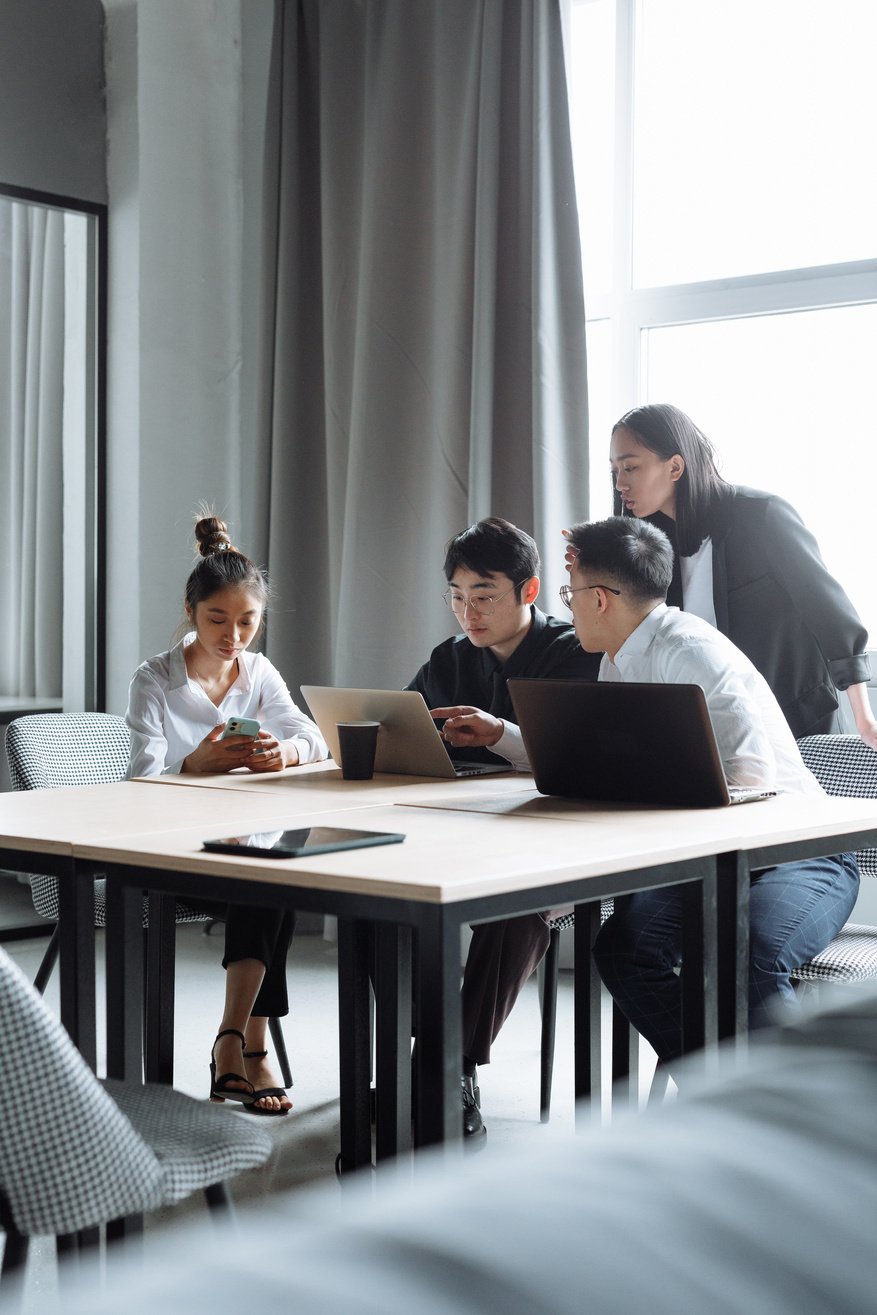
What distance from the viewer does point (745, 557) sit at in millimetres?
2768

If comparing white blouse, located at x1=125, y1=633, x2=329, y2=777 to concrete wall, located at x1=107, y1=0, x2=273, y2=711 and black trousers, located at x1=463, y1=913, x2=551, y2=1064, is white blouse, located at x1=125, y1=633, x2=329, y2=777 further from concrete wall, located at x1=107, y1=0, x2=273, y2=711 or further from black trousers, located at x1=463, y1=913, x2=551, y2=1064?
concrete wall, located at x1=107, y1=0, x2=273, y2=711

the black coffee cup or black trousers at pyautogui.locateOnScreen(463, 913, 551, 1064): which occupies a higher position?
the black coffee cup

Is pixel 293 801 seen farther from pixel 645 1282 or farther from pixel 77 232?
pixel 77 232

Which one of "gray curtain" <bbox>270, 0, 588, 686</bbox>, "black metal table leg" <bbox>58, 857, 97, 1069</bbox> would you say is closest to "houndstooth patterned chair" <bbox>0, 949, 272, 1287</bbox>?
"black metal table leg" <bbox>58, 857, 97, 1069</bbox>

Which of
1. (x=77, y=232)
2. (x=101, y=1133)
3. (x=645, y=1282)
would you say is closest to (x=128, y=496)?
(x=77, y=232)

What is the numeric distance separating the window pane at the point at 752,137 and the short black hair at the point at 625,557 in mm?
1571

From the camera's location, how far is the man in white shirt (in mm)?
1975

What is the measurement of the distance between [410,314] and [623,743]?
2322 millimetres

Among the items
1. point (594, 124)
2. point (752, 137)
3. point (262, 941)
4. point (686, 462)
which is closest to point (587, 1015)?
point (262, 941)

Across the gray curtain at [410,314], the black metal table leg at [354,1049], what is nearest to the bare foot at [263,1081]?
the black metal table leg at [354,1049]

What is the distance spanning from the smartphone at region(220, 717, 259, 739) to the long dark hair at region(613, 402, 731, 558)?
952 millimetres

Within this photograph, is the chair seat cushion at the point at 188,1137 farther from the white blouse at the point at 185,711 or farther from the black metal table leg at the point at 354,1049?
the white blouse at the point at 185,711

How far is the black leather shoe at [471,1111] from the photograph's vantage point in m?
2.32

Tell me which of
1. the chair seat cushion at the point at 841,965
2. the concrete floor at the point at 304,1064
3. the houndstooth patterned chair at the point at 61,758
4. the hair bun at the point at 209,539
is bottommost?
the concrete floor at the point at 304,1064
